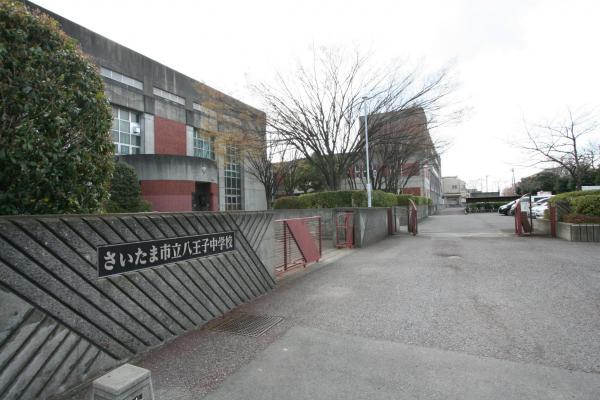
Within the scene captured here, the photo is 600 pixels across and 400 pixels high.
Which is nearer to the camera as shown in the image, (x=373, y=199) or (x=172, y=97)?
(x=373, y=199)

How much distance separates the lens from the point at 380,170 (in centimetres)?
2541

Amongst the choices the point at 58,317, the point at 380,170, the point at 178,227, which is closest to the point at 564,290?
the point at 178,227

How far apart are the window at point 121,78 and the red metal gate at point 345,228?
19.8 m

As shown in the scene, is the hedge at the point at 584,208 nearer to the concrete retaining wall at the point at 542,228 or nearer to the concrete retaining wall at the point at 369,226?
the concrete retaining wall at the point at 542,228

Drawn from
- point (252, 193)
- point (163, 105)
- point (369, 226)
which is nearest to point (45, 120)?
point (369, 226)

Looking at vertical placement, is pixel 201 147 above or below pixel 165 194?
above

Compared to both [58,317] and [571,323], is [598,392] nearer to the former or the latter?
[571,323]

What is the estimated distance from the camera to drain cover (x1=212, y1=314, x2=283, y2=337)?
4.14 meters

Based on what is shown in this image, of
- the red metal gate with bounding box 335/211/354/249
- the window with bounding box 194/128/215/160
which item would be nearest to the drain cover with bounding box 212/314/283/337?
the red metal gate with bounding box 335/211/354/249

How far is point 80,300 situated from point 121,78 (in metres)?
25.2

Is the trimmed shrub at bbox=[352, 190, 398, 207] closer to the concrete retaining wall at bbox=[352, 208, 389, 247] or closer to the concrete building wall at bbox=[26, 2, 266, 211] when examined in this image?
the concrete retaining wall at bbox=[352, 208, 389, 247]

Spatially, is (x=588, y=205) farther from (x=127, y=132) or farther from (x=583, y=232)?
(x=127, y=132)

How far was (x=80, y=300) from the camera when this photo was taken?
295 cm

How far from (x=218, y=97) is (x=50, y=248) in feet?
49.4
